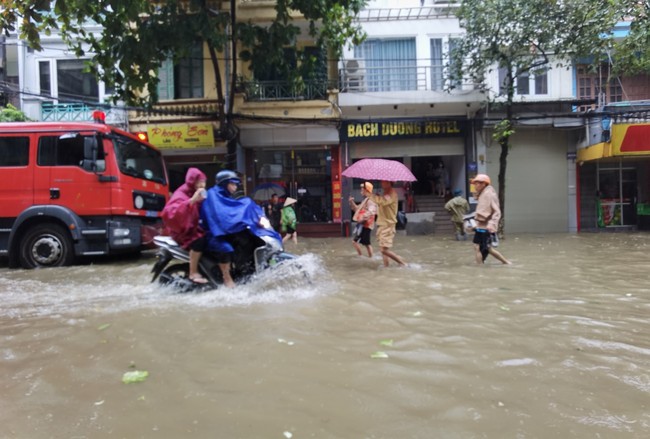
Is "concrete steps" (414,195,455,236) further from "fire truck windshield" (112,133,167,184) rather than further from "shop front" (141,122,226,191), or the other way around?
"fire truck windshield" (112,133,167,184)

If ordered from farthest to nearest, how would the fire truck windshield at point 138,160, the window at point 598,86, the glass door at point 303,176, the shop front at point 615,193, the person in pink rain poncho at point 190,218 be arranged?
the shop front at point 615,193 → the glass door at point 303,176 → the window at point 598,86 → the fire truck windshield at point 138,160 → the person in pink rain poncho at point 190,218

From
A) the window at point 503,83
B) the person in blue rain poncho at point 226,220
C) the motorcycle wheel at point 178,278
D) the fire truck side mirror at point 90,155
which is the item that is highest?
the window at point 503,83

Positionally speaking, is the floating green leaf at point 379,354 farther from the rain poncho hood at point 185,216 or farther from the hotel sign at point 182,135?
the hotel sign at point 182,135

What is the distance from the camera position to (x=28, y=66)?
15.3 metres

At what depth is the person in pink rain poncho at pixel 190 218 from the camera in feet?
17.0

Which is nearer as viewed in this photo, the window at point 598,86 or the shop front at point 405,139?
the shop front at point 405,139

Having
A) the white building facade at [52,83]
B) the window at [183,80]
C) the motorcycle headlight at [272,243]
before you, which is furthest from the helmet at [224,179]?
the white building facade at [52,83]

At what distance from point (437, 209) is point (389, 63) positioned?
5683 millimetres

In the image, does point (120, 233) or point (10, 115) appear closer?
point (120, 233)

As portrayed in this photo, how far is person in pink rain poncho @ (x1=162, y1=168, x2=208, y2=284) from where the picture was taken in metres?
5.17

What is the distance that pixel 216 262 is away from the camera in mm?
5469

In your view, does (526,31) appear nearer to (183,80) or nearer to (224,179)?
(183,80)

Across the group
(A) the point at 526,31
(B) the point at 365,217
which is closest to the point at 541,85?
(A) the point at 526,31

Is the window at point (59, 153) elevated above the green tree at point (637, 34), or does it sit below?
below
